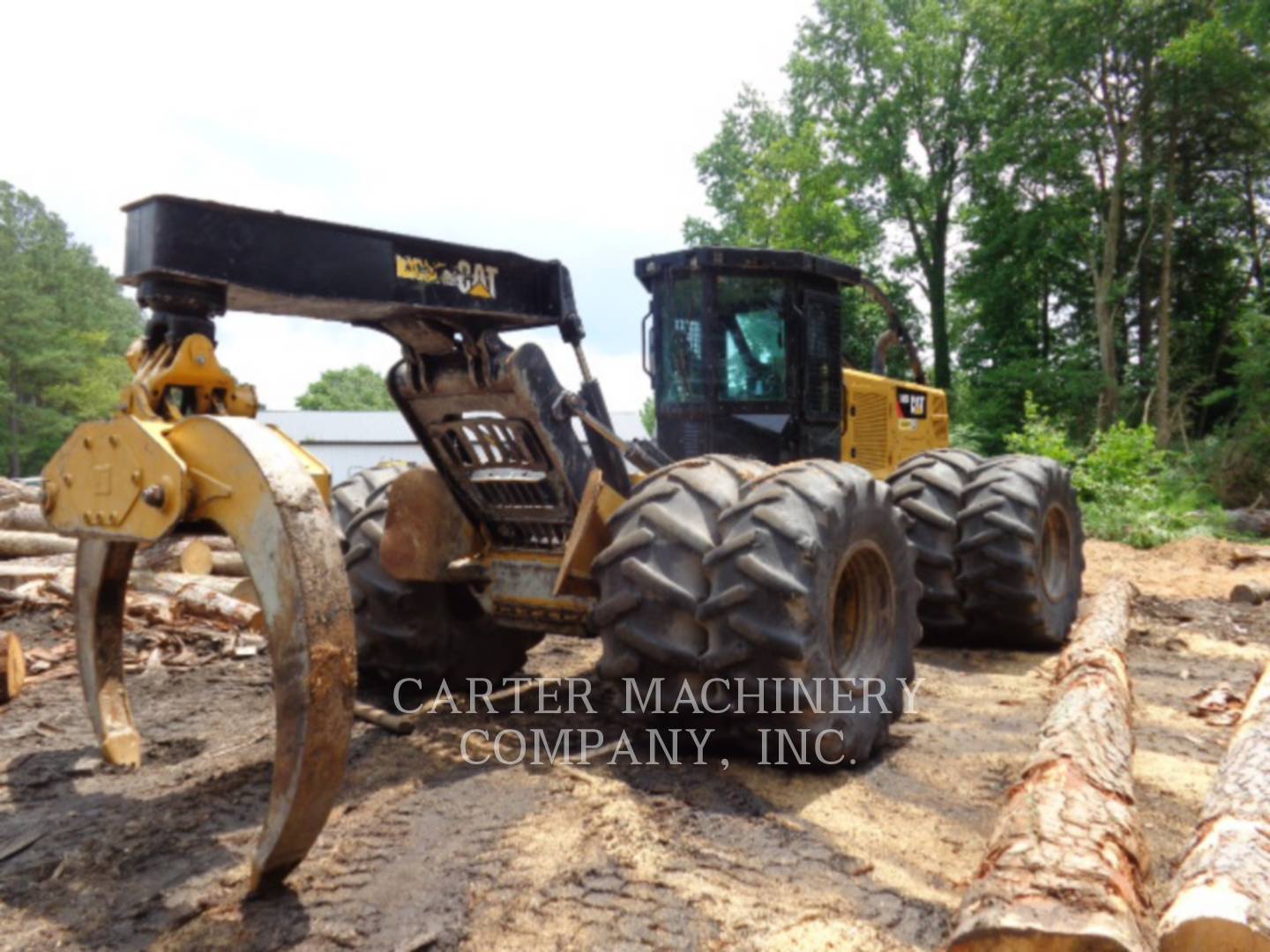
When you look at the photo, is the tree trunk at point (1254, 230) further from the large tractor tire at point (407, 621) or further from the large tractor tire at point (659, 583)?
the large tractor tire at point (659, 583)

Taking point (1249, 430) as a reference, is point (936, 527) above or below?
below

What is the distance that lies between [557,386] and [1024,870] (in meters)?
2.57

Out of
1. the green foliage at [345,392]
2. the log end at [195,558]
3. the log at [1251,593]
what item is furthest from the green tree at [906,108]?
the green foliage at [345,392]

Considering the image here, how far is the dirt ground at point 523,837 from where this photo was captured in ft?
8.41

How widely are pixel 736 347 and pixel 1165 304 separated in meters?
20.6

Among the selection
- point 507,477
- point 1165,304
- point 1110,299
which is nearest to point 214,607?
point 507,477

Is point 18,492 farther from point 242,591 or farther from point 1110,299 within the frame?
point 1110,299

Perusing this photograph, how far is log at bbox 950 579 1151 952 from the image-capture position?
7.16ft

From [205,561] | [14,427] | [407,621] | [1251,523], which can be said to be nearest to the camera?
[407,621]

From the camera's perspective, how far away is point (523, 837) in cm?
314

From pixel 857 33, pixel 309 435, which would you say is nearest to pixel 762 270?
pixel 857 33

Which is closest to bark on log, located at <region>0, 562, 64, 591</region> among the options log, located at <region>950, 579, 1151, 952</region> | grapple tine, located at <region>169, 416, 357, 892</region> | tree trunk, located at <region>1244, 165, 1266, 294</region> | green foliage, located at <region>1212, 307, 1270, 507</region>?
grapple tine, located at <region>169, 416, 357, 892</region>

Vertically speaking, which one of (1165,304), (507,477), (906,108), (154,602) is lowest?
(154,602)

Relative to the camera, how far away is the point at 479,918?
258 centimetres
